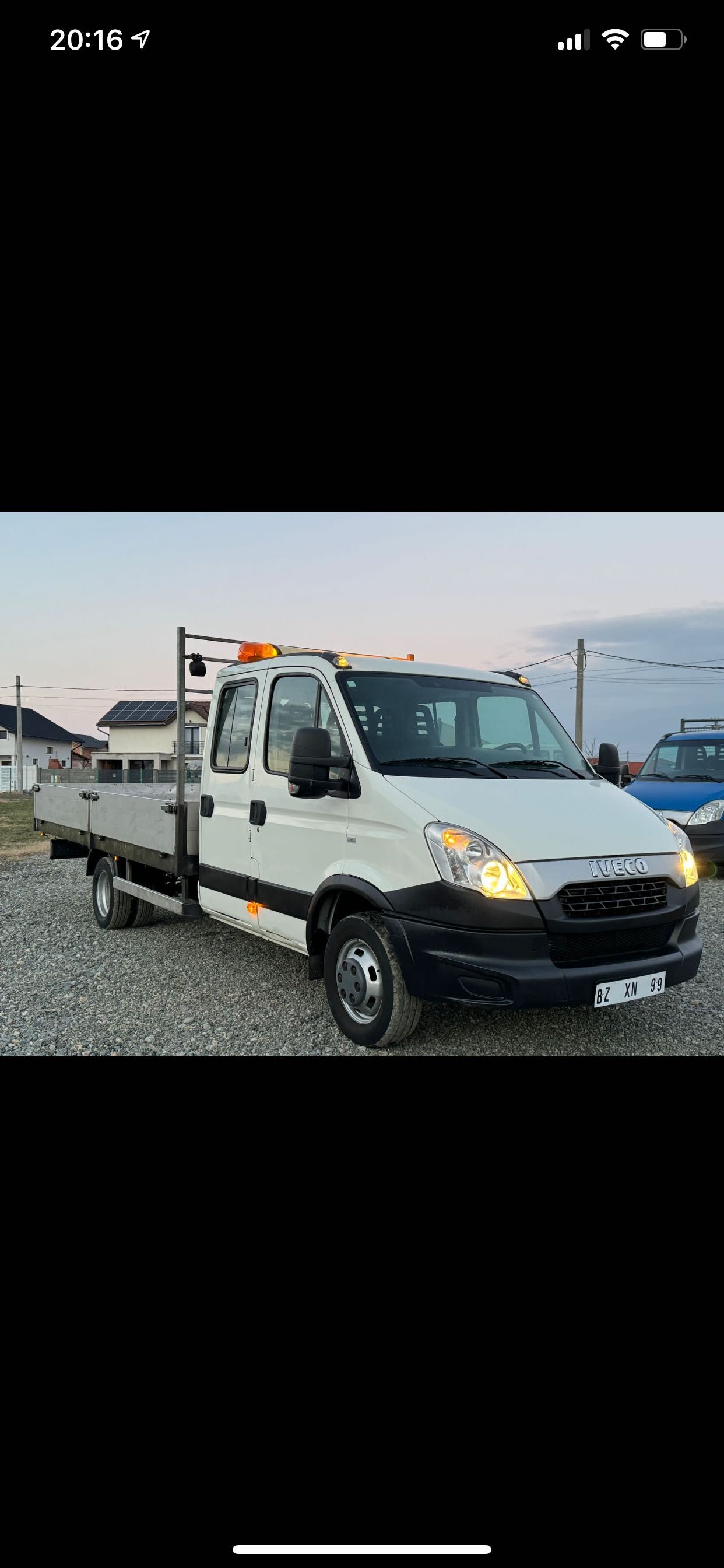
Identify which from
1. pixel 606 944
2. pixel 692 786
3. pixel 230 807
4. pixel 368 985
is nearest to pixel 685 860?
pixel 606 944

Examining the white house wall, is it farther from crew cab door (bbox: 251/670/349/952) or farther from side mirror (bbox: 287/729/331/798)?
side mirror (bbox: 287/729/331/798)

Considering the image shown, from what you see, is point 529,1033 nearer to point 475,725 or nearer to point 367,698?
point 475,725

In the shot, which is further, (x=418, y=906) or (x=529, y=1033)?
(x=529, y=1033)

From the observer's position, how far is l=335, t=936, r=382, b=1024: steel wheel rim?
4.11 meters

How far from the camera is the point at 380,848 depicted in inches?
158

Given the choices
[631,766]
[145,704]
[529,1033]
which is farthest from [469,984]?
[145,704]

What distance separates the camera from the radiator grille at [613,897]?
3676 millimetres

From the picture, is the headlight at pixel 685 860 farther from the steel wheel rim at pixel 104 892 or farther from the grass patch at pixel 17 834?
the grass patch at pixel 17 834

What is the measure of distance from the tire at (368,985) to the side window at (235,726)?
150 centimetres

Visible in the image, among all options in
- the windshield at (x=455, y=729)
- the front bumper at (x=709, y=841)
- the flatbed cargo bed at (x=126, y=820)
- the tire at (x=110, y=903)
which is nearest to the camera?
the windshield at (x=455, y=729)

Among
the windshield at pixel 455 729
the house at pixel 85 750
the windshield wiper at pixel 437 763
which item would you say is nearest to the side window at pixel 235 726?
the windshield at pixel 455 729

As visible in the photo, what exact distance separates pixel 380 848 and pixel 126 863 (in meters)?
3.52

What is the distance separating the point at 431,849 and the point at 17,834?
587 inches

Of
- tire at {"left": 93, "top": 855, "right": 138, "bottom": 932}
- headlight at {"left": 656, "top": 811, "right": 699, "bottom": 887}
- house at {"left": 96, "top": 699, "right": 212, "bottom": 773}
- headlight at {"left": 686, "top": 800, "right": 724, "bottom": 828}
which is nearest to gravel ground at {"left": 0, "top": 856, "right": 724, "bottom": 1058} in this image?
tire at {"left": 93, "top": 855, "right": 138, "bottom": 932}
